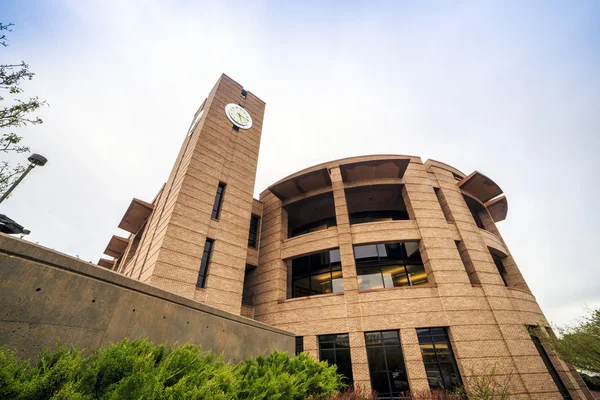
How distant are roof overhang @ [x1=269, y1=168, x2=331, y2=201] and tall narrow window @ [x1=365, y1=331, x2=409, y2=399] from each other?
12.2m

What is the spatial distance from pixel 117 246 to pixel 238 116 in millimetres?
23082

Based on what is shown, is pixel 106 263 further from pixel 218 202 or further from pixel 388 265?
pixel 388 265

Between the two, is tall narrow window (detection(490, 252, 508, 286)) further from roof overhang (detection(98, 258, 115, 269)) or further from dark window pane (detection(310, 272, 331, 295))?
roof overhang (detection(98, 258, 115, 269))

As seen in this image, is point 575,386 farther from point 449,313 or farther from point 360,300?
point 360,300

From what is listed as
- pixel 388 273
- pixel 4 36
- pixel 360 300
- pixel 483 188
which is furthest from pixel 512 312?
pixel 4 36

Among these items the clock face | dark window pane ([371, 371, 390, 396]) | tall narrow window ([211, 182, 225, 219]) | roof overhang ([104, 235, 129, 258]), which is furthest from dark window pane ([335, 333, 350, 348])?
roof overhang ([104, 235, 129, 258])

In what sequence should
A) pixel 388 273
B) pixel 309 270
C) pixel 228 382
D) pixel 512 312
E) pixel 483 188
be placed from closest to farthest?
pixel 228 382 < pixel 512 312 < pixel 388 273 < pixel 309 270 < pixel 483 188

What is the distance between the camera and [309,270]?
21.7 meters

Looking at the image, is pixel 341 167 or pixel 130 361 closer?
pixel 130 361

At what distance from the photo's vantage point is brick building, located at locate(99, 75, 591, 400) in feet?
49.1

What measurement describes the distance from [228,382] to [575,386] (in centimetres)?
2310

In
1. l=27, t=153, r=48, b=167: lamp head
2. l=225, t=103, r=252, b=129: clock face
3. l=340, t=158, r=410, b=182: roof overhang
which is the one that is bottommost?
l=27, t=153, r=48, b=167: lamp head

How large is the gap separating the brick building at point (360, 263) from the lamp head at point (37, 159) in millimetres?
6643

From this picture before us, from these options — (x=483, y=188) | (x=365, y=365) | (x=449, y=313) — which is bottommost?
(x=365, y=365)
